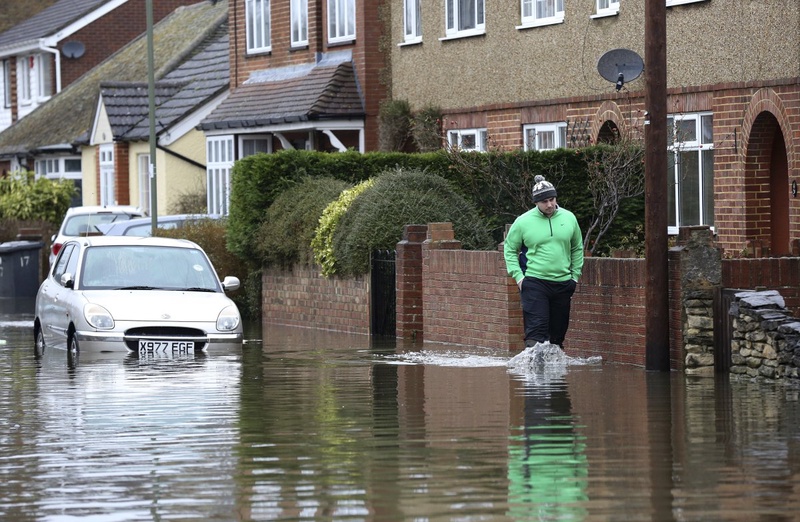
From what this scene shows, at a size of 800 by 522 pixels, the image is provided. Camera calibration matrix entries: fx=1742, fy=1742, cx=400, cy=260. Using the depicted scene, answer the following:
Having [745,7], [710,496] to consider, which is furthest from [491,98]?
[710,496]

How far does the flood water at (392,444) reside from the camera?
8719 millimetres

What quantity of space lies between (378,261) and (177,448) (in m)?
11.7

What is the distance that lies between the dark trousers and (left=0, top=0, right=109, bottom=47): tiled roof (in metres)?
40.4

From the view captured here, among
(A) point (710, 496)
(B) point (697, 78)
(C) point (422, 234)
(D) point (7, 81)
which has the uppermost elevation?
(D) point (7, 81)

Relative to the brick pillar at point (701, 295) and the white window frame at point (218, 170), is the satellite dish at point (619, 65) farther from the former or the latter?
the white window frame at point (218, 170)

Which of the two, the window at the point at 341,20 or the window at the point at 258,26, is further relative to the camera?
the window at the point at 258,26

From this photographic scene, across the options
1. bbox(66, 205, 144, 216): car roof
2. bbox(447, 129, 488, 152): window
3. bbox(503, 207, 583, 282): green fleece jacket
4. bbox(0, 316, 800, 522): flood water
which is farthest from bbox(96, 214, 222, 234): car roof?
bbox(503, 207, 583, 282): green fleece jacket

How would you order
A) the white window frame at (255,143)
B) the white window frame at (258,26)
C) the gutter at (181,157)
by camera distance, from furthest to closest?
the gutter at (181,157) < the white window frame at (258,26) < the white window frame at (255,143)

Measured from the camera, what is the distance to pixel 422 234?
21422mm

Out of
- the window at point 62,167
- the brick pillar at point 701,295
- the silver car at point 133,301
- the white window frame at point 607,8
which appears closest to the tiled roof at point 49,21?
the window at point 62,167

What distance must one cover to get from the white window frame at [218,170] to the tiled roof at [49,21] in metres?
17.5

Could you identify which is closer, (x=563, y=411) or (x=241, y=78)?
(x=563, y=411)

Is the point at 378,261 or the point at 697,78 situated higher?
the point at 697,78

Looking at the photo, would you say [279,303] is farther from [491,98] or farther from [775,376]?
[775,376]
